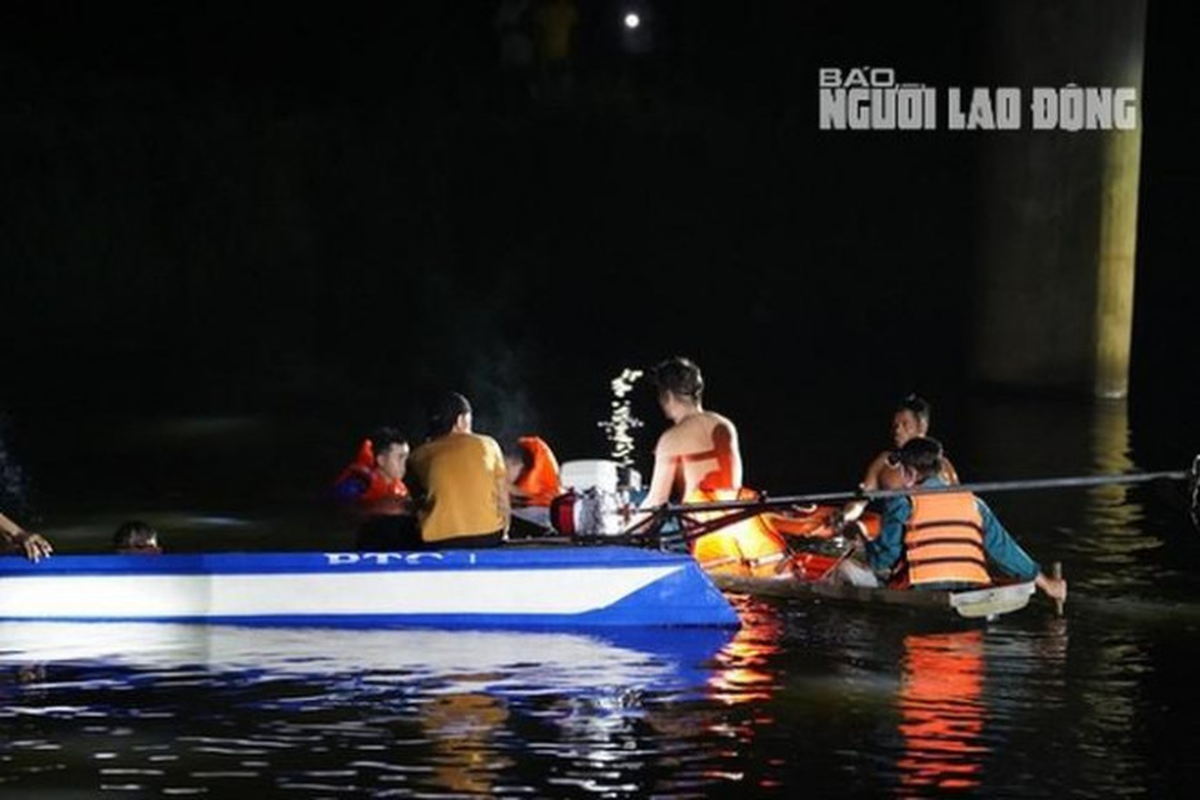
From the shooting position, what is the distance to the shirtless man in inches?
638

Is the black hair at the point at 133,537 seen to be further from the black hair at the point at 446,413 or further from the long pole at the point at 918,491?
the long pole at the point at 918,491

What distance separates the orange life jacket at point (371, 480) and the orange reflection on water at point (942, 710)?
581 centimetres

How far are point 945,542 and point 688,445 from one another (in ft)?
Result: 5.54

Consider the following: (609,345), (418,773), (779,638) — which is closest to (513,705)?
(418,773)

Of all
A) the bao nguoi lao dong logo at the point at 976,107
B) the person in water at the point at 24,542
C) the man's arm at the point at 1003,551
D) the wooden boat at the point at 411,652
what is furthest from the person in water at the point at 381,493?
the bao nguoi lao dong logo at the point at 976,107

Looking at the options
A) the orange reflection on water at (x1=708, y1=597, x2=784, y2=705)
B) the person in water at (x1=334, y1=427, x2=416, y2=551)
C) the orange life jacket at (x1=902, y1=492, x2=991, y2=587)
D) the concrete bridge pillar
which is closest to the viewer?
the orange reflection on water at (x1=708, y1=597, x2=784, y2=705)

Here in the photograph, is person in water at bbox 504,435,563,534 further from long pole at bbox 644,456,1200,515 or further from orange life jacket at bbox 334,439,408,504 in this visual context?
long pole at bbox 644,456,1200,515

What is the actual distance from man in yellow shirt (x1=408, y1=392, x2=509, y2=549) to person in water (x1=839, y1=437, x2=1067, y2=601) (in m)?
2.33

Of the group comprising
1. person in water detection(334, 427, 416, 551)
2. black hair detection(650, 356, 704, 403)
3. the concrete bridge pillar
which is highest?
the concrete bridge pillar

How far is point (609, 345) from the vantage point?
36.8 metres

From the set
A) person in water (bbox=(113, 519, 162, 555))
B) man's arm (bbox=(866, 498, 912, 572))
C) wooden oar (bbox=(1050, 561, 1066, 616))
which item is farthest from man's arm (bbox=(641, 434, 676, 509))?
person in water (bbox=(113, 519, 162, 555))

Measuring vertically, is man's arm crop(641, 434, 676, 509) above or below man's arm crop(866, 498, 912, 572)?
above

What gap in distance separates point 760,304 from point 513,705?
28.0m

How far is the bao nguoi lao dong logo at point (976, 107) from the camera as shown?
28484mm
